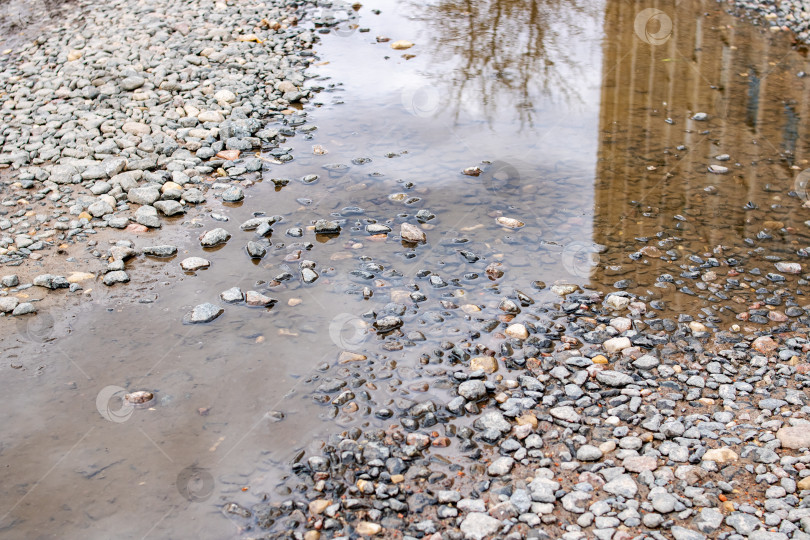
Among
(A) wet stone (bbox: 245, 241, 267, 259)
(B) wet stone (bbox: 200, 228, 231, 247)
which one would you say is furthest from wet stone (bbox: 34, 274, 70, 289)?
(A) wet stone (bbox: 245, 241, 267, 259)

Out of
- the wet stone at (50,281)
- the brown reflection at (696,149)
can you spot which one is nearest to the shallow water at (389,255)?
the brown reflection at (696,149)

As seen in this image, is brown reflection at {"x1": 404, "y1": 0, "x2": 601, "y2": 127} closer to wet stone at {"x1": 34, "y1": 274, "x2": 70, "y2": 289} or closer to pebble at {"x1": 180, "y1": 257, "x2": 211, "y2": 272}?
pebble at {"x1": 180, "y1": 257, "x2": 211, "y2": 272}

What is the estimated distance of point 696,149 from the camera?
6441 millimetres

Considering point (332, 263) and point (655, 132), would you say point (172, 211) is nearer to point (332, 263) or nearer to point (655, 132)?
point (332, 263)

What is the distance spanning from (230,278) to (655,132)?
4774mm

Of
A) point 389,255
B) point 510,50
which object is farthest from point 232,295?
point 510,50

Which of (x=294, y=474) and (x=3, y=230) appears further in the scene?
(x=3, y=230)

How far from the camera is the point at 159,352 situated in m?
4.05

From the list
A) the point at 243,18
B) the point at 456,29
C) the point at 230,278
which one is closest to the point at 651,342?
the point at 230,278

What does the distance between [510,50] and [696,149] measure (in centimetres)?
357

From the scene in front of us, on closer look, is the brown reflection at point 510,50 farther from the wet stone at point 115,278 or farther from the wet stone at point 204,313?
the wet stone at point 115,278

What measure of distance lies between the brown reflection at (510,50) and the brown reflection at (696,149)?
0.52m

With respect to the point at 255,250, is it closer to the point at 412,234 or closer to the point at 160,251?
the point at 160,251

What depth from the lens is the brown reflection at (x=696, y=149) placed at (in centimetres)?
507
